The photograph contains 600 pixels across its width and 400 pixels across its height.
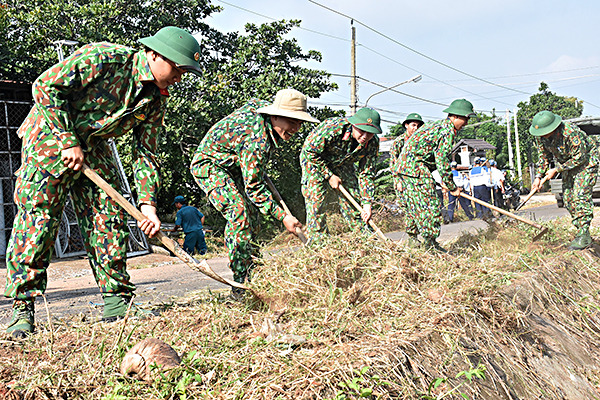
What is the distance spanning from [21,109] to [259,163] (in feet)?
28.4

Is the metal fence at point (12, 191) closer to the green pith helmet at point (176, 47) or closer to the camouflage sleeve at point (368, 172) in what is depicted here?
the camouflage sleeve at point (368, 172)

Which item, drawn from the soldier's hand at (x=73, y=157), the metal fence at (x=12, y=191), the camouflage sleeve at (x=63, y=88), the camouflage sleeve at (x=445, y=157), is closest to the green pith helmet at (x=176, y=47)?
the camouflage sleeve at (x=63, y=88)

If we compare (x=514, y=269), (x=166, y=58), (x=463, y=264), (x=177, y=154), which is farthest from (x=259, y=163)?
(x=177, y=154)

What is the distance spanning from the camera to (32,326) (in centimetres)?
328

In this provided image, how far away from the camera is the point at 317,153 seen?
6.01 meters

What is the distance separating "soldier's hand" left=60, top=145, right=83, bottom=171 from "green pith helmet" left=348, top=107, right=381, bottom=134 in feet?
10.4

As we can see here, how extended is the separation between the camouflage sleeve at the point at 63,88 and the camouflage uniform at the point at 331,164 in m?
2.92

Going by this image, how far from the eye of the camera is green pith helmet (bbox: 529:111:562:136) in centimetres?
690

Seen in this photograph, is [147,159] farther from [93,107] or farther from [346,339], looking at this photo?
[346,339]

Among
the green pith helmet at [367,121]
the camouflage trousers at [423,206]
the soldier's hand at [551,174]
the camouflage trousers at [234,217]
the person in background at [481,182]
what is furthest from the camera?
the person in background at [481,182]

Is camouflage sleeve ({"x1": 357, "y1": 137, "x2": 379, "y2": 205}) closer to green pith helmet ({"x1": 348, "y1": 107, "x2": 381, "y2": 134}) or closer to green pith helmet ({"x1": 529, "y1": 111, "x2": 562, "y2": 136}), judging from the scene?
green pith helmet ({"x1": 348, "y1": 107, "x2": 381, "y2": 134})

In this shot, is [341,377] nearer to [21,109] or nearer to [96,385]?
[96,385]

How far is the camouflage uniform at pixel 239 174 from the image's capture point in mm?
4211

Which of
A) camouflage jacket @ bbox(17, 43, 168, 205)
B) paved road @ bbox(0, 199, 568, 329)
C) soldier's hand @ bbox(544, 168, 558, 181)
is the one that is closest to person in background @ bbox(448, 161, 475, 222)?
soldier's hand @ bbox(544, 168, 558, 181)
